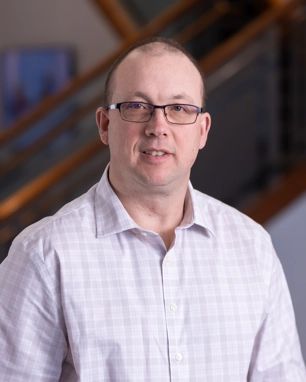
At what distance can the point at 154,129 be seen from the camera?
1627 millimetres

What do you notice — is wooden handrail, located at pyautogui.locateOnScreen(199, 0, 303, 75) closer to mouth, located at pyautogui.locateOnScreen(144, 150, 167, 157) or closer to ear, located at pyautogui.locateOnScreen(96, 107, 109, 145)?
ear, located at pyautogui.locateOnScreen(96, 107, 109, 145)

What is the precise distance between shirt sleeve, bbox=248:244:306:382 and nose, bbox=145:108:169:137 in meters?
0.49

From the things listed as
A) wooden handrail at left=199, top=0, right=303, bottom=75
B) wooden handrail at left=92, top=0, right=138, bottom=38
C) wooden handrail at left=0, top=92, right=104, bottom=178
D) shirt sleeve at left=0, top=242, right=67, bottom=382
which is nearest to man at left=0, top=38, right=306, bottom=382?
shirt sleeve at left=0, top=242, right=67, bottom=382

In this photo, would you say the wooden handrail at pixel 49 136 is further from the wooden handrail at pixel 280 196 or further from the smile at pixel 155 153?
the smile at pixel 155 153

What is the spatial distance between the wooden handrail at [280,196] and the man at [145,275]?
223cm

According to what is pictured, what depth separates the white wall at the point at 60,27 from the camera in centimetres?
756

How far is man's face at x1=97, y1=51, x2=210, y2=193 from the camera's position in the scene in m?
1.64

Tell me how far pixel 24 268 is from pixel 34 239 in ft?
0.24

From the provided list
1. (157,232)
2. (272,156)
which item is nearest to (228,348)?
(157,232)

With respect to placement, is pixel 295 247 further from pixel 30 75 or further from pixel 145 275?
pixel 30 75

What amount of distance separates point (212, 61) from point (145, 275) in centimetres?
247

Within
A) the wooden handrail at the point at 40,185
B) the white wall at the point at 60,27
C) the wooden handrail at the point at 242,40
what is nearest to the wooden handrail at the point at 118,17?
the white wall at the point at 60,27

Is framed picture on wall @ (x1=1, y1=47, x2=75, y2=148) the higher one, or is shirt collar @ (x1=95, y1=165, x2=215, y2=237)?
framed picture on wall @ (x1=1, y1=47, x2=75, y2=148)

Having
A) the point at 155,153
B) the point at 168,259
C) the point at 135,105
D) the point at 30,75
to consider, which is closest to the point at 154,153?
the point at 155,153
